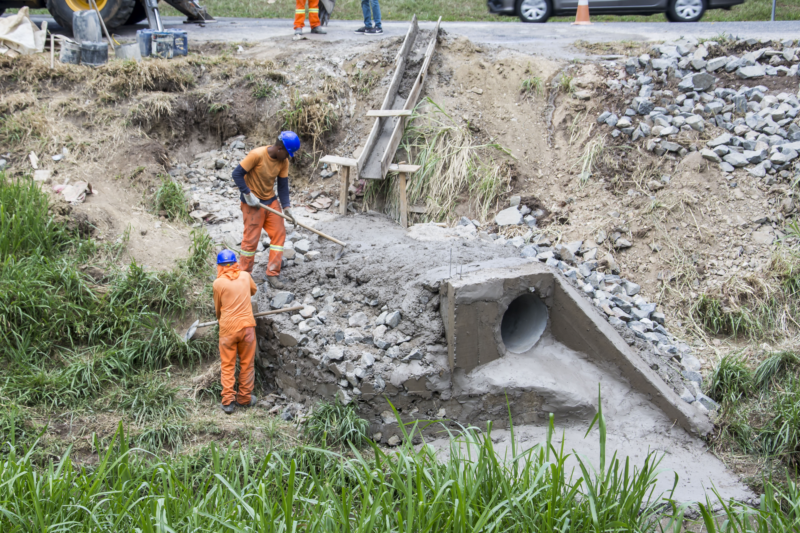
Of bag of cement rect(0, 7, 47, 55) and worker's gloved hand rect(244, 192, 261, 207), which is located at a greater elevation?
bag of cement rect(0, 7, 47, 55)

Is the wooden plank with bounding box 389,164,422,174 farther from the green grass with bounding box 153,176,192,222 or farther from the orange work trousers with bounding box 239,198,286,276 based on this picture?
the green grass with bounding box 153,176,192,222

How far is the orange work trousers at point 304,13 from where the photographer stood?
899 cm

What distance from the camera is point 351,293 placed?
5.32 meters

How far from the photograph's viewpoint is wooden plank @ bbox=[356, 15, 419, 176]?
695 centimetres

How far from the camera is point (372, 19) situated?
30.9 feet

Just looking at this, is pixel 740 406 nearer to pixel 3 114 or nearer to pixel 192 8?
pixel 3 114

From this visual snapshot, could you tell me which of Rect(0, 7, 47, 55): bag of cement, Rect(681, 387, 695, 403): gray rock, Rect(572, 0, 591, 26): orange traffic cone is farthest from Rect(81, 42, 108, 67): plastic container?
Rect(681, 387, 695, 403): gray rock

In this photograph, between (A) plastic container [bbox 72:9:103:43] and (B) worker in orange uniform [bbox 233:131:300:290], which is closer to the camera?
(B) worker in orange uniform [bbox 233:131:300:290]

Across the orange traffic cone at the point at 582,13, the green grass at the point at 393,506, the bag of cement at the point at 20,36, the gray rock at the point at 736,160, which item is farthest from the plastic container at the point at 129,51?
the gray rock at the point at 736,160

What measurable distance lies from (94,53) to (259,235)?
399 cm

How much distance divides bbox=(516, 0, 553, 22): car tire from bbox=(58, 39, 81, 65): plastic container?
23.3ft

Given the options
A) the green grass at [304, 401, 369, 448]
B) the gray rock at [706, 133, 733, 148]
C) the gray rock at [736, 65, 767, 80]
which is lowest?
the green grass at [304, 401, 369, 448]

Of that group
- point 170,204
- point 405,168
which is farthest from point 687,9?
point 170,204

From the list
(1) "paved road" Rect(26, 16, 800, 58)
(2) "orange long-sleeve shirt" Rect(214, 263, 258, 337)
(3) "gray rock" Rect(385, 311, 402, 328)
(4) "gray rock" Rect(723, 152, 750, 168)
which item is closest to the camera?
(2) "orange long-sleeve shirt" Rect(214, 263, 258, 337)
